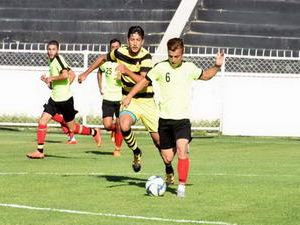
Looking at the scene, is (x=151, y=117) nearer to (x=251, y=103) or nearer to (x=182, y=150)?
(x=182, y=150)

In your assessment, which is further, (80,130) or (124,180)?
(80,130)

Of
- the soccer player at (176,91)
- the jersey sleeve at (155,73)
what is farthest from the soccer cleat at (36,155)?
the jersey sleeve at (155,73)

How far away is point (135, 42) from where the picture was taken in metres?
14.5

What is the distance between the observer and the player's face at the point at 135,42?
14425 mm

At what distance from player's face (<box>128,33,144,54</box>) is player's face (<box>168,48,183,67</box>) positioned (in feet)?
5.19

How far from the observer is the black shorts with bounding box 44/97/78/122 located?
64.1ft

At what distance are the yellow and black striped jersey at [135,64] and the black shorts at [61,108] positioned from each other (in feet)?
15.2

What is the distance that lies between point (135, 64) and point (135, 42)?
459mm

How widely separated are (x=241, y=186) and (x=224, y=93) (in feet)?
45.0

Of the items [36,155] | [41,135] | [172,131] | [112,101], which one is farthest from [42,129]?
[172,131]

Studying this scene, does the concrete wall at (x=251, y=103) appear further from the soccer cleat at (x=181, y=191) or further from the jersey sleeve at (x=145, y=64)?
the soccer cleat at (x=181, y=191)

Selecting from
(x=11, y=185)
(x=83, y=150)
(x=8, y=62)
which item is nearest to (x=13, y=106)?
(x=8, y=62)

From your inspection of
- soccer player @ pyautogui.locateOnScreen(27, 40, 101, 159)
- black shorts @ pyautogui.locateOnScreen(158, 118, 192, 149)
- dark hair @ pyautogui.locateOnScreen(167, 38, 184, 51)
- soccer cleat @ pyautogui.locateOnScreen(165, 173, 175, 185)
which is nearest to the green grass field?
soccer cleat @ pyautogui.locateOnScreen(165, 173, 175, 185)

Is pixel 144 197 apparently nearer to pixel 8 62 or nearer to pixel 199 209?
pixel 199 209
